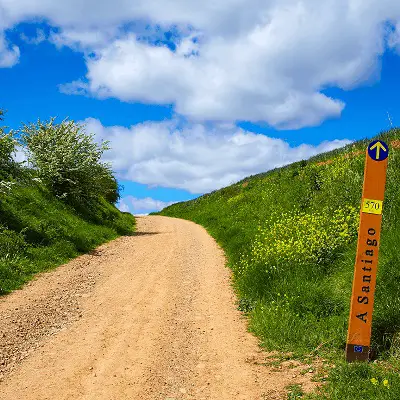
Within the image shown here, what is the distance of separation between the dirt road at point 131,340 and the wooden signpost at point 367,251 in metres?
1.02

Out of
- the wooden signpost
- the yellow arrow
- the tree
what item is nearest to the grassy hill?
the wooden signpost

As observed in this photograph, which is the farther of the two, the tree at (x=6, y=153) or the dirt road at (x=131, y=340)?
the tree at (x=6, y=153)

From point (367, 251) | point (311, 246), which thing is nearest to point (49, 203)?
point (311, 246)

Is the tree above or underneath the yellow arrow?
above

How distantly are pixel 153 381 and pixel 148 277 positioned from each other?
21.0 ft

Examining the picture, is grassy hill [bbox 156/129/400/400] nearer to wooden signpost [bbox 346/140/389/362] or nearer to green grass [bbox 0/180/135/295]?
wooden signpost [bbox 346/140/389/362]

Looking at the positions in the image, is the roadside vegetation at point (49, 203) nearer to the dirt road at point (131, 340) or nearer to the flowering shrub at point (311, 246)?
the dirt road at point (131, 340)

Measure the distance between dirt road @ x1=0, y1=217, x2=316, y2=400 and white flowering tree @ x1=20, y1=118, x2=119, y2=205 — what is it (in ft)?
35.4

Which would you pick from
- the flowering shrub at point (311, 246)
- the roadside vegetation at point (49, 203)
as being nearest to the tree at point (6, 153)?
the roadside vegetation at point (49, 203)

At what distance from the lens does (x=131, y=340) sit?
24.4 ft

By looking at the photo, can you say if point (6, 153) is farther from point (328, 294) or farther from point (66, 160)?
point (328, 294)

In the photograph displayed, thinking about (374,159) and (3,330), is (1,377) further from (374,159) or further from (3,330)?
(374,159)

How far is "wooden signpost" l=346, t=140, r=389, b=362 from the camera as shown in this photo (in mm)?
6035

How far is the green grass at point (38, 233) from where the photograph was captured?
1231cm
